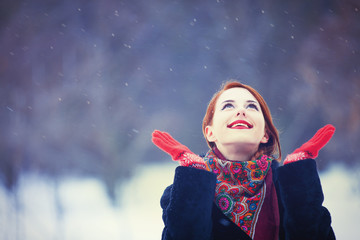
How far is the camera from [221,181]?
842mm

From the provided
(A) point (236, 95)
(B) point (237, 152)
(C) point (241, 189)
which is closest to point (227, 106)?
(A) point (236, 95)

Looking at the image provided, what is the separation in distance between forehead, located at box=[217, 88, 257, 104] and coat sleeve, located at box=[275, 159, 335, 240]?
255mm

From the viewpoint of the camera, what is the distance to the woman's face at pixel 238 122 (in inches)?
34.5

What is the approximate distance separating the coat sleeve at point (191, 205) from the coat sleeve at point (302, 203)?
19 centimetres

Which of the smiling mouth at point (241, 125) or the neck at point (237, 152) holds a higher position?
the smiling mouth at point (241, 125)

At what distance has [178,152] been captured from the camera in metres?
0.84

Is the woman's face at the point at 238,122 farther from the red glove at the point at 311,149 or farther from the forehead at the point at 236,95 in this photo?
the red glove at the point at 311,149

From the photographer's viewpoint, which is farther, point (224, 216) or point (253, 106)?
point (253, 106)

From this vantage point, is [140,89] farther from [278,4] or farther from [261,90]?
[278,4]

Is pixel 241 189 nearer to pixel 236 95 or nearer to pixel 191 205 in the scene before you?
pixel 191 205

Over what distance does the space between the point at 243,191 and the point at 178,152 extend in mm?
209

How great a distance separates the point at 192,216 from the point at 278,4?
6.08 feet

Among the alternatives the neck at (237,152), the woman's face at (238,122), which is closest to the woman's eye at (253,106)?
the woman's face at (238,122)

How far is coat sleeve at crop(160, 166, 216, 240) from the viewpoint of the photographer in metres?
0.73
